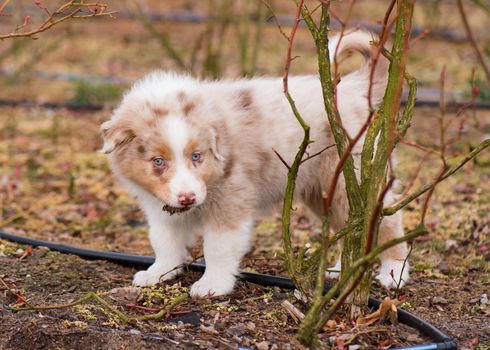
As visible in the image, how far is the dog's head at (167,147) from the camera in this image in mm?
3908

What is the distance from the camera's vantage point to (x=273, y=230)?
5.83 metres

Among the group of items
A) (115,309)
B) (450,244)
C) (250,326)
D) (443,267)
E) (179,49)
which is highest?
(179,49)

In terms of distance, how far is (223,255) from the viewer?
421 centimetres

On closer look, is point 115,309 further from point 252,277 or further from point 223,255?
point 252,277

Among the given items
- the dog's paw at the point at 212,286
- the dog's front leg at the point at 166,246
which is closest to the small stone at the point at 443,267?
the dog's paw at the point at 212,286

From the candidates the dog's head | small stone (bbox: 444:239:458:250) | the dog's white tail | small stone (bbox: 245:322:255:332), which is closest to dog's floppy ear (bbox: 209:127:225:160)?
the dog's head

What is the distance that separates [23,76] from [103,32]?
2.70 meters

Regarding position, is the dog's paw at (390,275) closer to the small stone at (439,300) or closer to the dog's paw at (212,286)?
the small stone at (439,300)

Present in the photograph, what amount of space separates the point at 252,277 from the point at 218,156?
27.1 inches

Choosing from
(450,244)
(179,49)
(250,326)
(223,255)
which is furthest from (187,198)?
(179,49)

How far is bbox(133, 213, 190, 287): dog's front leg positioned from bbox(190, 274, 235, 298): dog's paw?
0.89 ft

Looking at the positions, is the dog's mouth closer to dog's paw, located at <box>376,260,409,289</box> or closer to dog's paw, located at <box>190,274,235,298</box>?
dog's paw, located at <box>190,274,235,298</box>

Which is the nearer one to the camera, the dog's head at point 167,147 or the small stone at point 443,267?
the dog's head at point 167,147

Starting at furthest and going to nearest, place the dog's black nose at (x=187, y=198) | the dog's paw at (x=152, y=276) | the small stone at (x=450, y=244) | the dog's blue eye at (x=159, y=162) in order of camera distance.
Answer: the small stone at (x=450, y=244) → the dog's paw at (x=152, y=276) → the dog's blue eye at (x=159, y=162) → the dog's black nose at (x=187, y=198)
